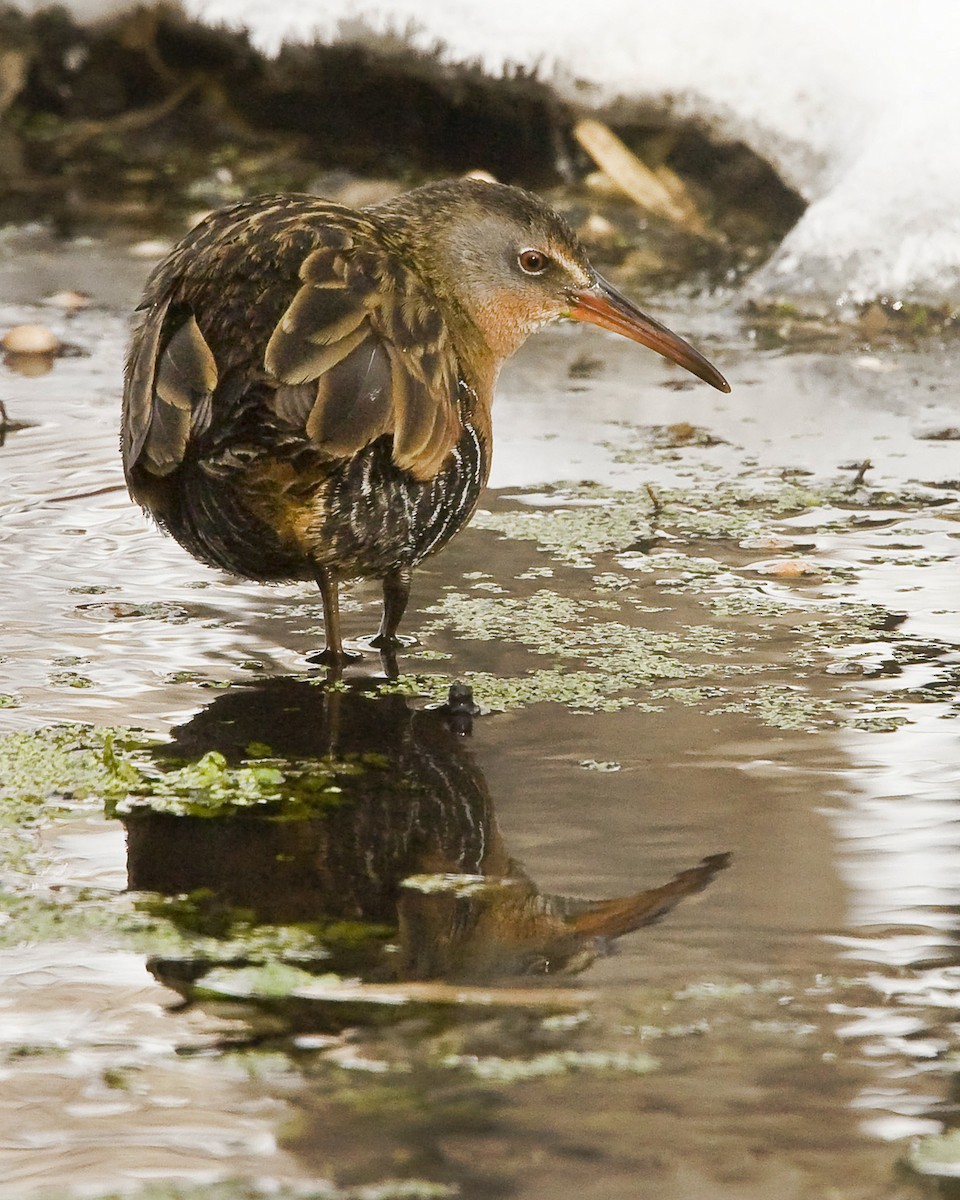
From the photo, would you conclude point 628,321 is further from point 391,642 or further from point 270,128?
point 270,128

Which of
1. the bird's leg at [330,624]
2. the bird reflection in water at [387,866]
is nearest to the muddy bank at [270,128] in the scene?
the bird's leg at [330,624]

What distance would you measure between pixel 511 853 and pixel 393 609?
118cm

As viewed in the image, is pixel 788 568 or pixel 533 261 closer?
pixel 533 261

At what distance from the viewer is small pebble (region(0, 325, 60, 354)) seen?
23.0 feet

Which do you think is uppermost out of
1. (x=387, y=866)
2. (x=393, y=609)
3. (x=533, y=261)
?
(x=533, y=261)

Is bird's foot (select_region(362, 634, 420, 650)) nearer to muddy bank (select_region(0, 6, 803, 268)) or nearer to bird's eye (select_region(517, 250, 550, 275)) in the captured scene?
bird's eye (select_region(517, 250, 550, 275))

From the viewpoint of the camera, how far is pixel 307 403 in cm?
370

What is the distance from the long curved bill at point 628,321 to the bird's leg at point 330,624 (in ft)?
3.76

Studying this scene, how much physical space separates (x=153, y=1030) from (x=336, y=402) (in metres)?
1.48

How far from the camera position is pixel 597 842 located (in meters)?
3.31

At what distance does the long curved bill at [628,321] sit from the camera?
4859 millimetres

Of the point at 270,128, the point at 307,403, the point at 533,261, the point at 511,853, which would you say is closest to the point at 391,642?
the point at 307,403

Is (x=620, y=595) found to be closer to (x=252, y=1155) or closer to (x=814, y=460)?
(x=814, y=460)

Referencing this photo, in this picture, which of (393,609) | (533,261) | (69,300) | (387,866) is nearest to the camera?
(387,866)
